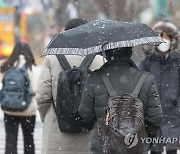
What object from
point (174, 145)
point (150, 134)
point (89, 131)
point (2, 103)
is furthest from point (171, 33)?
point (150, 134)

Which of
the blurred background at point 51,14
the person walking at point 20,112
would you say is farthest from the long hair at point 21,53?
the blurred background at point 51,14

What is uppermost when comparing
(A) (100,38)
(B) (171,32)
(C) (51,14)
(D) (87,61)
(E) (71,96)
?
(C) (51,14)

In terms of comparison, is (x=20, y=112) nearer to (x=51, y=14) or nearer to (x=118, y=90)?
(x=118, y=90)

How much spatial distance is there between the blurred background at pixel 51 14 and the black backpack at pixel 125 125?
60.6 ft

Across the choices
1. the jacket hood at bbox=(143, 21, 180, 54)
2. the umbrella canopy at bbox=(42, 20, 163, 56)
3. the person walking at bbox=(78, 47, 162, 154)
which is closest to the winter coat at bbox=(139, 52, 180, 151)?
the jacket hood at bbox=(143, 21, 180, 54)

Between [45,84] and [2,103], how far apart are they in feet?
8.00

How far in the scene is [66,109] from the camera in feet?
21.1

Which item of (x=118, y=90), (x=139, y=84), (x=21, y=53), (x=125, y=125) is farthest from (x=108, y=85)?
(x=21, y=53)

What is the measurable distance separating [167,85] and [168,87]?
3 centimetres

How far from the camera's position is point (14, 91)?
8969mm

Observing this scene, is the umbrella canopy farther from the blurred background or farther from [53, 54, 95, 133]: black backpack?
the blurred background

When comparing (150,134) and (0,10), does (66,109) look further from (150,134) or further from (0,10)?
(0,10)

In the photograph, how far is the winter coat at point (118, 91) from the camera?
5629 millimetres

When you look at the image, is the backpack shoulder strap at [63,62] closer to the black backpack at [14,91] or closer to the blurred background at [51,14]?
the black backpack at [14,91]
